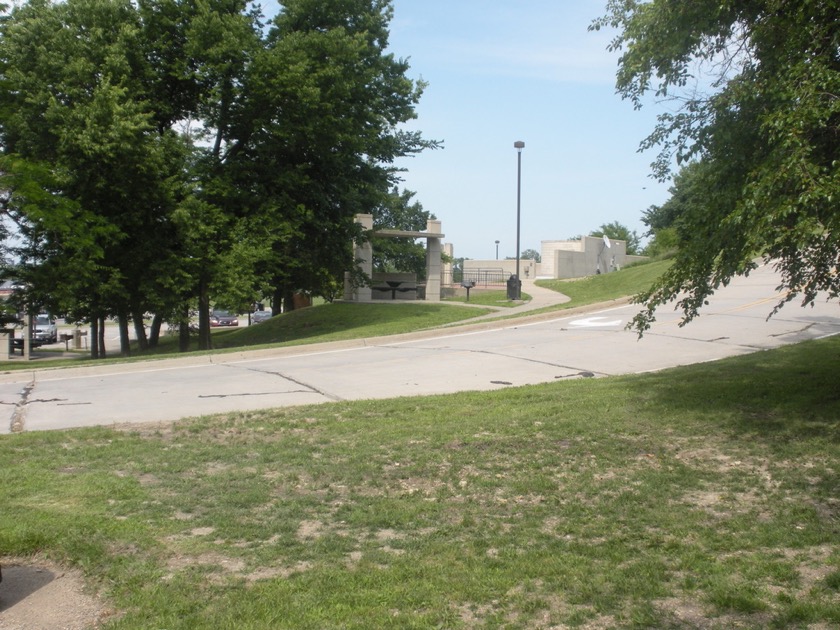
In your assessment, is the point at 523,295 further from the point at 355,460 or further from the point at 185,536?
the point at 185,536

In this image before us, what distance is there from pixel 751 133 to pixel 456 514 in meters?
5.33

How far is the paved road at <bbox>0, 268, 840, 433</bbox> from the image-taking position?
11.6 meters

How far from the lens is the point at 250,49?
77.6 ft

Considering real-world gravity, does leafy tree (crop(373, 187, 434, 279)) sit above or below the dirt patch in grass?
above

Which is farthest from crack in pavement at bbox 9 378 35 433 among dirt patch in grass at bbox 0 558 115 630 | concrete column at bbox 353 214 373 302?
concrete column at bbox 353 214 373 302

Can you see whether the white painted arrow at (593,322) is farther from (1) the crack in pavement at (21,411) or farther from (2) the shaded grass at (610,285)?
(1) the crack in pavement at (21,411)

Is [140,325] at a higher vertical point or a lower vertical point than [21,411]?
higher

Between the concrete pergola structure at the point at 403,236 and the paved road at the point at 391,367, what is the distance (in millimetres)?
10071

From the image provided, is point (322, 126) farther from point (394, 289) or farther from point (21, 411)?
point (21, 411)

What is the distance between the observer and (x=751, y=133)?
8.72m

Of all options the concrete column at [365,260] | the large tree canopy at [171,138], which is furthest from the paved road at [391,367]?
the concrete column at [365,260]

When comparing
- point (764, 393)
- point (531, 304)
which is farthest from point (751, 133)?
point (531, 304)

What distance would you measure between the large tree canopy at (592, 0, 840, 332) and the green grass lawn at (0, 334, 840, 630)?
1.76 metres

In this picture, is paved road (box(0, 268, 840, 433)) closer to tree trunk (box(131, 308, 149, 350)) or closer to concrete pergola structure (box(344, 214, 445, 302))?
concrete pergola structure (box(344, 214, 445, 302))
